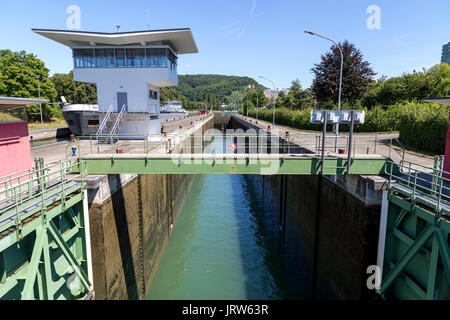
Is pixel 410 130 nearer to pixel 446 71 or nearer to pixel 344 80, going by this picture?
pixel 344 80

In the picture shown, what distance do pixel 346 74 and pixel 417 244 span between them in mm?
30364

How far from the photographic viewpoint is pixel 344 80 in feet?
107

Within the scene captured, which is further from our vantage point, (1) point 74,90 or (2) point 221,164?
(1) point 74,90

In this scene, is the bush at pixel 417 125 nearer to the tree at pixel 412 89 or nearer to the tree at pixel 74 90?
the tree at pixel 412 89

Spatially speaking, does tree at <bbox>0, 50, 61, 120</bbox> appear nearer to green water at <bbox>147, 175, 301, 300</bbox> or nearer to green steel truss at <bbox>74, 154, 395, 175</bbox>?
green water at <bbox>147, 175, 301, 300</bbox>

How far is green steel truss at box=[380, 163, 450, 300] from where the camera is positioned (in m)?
6.25

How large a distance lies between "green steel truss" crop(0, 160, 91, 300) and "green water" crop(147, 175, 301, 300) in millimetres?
5447

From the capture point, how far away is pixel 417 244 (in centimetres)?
681

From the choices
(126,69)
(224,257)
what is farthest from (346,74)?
(224,257)

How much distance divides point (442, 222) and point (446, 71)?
5828 cm

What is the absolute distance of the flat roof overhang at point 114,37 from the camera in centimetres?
2228
